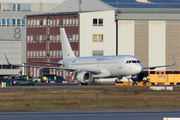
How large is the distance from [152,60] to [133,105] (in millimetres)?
77776

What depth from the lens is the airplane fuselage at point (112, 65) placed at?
58588mm

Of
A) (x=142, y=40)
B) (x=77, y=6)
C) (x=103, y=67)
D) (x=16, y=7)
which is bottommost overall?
(x=103, y=67)

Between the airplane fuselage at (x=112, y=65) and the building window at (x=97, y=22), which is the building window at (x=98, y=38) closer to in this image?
the building window at (x=97, y=22)

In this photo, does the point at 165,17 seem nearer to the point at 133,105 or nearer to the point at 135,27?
the point at 135,27

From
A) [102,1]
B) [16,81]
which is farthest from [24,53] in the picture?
[16,81]

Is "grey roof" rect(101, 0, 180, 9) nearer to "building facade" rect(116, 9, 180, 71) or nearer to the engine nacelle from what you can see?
"building facade" rect(116, 9, 180, 71)

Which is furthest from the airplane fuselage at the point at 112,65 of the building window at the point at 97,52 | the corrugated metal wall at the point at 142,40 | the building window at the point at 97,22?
the building window at the point at 97,22

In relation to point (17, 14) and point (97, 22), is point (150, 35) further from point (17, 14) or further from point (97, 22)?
point (17, 14)

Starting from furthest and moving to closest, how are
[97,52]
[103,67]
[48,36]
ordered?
[48,36], [97,52], [103,67]

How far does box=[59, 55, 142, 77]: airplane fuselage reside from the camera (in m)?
58.6

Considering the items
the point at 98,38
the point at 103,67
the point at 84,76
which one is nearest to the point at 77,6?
the point at 98,38

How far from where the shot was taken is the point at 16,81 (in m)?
69.7

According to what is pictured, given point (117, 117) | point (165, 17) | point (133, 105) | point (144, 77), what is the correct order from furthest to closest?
point (165, 17), point (144, 77), point (133, 105), point (117, 117)

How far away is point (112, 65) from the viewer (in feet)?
200
